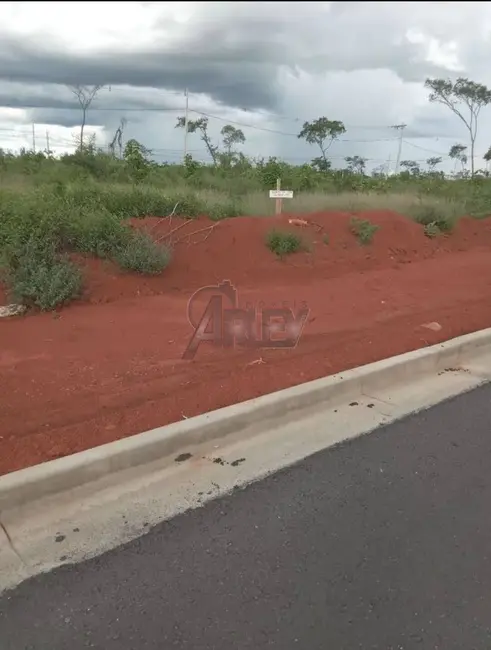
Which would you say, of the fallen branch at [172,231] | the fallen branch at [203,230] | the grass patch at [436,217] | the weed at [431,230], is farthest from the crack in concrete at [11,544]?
the grass patch at [436,217]

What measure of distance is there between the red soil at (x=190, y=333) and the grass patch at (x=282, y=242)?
17cm

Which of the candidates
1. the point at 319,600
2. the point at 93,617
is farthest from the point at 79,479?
the point at 319,600

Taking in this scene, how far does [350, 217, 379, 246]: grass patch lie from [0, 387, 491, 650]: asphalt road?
950 cm

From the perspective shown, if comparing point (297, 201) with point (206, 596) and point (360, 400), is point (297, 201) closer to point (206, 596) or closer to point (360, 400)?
point (360, 400)

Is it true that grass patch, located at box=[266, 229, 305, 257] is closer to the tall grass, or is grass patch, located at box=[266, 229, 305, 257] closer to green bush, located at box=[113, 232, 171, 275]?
the tall grass

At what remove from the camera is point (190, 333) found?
19.6ft

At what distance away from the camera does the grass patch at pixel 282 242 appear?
10.7 meters

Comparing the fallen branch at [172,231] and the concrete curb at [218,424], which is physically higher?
the fallen branch at [172,231]

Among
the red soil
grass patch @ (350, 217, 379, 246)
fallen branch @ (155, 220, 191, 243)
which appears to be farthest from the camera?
grass patch @ (350, 217, 379, 246)

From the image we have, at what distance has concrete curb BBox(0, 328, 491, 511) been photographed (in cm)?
305

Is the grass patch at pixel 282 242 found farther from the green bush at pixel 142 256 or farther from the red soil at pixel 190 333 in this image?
the green bush at pixel 142 256

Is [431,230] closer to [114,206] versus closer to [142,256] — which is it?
[114,206]

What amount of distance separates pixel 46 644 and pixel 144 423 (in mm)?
1694

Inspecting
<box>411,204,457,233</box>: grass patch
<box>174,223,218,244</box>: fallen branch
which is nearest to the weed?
<box>411,204,457,233</box>: grass patch
